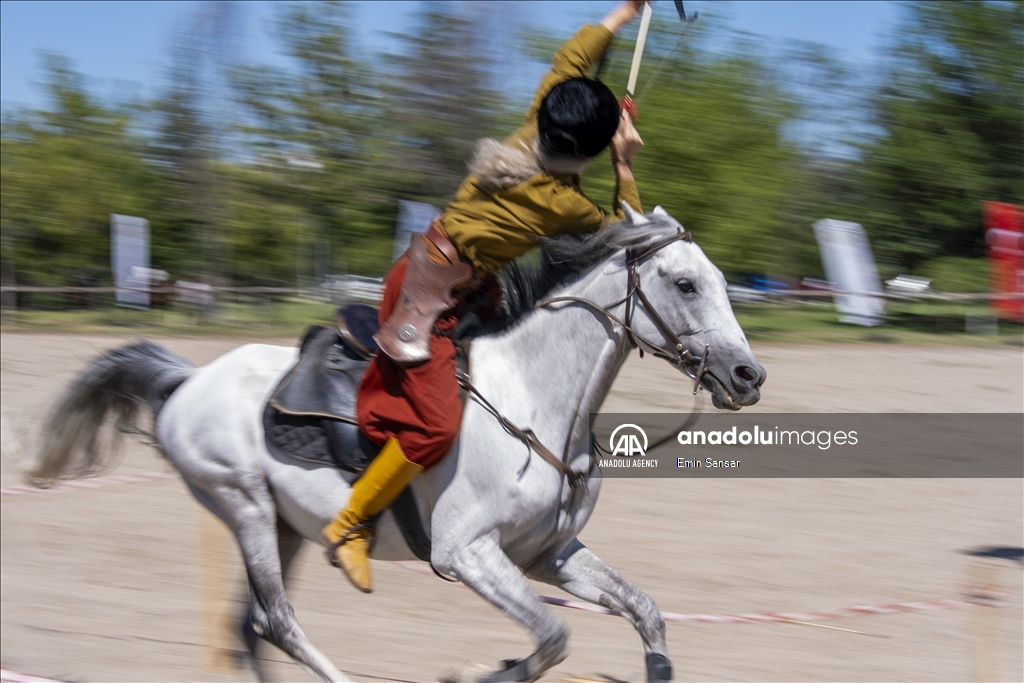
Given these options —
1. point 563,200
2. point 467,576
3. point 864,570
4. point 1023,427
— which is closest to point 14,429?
point 467,576

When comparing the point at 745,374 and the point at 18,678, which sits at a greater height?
the point at 745,374

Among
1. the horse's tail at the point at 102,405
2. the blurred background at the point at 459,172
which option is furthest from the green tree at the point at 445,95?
the horse's tail at the point at 102,405

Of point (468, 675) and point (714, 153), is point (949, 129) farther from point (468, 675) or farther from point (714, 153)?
point (468, 675)

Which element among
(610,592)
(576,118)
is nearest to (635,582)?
(610,592)

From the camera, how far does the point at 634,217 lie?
3.45 meters

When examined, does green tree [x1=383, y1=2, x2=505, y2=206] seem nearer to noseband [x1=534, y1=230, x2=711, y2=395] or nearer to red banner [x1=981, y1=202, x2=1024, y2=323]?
red banner [x1=981, y1=202, x2=1024, y2=323]

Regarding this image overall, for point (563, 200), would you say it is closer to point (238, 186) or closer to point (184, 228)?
point (238, 186)

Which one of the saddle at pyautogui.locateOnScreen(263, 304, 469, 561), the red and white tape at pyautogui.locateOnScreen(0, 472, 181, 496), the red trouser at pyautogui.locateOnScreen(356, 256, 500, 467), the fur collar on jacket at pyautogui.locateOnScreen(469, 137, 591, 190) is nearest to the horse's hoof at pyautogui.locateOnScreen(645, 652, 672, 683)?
the saddle at pyautogui.locateOnScreen(263, 304, 469, 561)

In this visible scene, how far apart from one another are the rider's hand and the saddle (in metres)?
0.82

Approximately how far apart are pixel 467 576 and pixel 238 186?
1009 inches

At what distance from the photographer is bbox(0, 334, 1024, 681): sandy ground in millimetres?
4480

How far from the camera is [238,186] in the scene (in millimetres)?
27484

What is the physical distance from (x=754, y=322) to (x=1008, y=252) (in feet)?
13.2

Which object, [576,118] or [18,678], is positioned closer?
[576,118]
